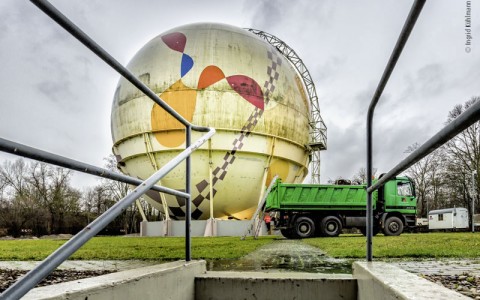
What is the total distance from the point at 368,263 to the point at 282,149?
14134 millimetres

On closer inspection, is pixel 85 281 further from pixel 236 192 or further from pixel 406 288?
pixel 236 192

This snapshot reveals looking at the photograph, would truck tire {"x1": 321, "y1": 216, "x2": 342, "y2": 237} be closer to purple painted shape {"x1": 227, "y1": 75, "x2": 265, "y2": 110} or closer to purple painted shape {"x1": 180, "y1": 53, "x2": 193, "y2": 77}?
purple painted shape {"x1": 227, "y1": 75, "x2": 265, "y2": 110}

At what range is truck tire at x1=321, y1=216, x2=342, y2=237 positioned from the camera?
45.8ft

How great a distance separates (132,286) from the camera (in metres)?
1.63

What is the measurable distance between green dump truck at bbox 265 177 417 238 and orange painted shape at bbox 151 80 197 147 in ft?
13.4

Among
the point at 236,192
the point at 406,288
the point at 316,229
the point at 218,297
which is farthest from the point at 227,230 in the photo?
the point at 406,288

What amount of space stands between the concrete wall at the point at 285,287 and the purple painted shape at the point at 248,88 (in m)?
12.9

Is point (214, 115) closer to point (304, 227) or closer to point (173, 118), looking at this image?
point (173, 118)

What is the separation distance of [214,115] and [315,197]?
15.5ft

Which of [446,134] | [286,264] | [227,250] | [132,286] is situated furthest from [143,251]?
[446,134]

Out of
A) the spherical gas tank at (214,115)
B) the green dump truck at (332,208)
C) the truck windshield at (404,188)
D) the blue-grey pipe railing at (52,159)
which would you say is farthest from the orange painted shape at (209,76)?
the blue-grey pipe railing at (52,159)

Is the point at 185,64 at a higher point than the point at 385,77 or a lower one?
higher

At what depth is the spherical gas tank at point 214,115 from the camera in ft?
48.0

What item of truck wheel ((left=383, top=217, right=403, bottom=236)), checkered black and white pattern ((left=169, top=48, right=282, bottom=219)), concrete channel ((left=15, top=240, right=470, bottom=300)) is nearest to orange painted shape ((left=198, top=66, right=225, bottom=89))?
checkered black and white pattern ((left=169, top=48, right=282, bottom=219))
